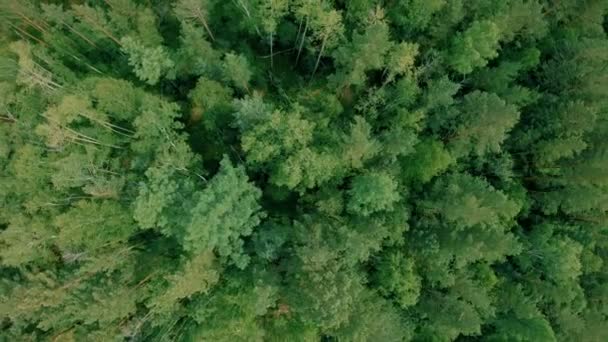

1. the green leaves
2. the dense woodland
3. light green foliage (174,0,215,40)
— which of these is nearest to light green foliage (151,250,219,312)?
the dense woodland

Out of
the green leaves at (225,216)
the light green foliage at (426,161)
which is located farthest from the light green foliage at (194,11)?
the light green foliage at (426,161)

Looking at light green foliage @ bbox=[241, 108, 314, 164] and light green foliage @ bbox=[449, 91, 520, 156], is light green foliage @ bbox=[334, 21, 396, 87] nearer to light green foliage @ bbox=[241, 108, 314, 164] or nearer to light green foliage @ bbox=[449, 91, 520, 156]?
light green foliage @ bbox=[241, 108, 314, 164]

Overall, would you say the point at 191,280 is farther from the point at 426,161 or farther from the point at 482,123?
the point at 482,123

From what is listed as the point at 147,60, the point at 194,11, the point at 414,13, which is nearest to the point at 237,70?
the point at 194,11

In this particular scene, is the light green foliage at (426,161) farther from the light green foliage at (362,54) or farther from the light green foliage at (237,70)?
the light green foliage at (237,70)

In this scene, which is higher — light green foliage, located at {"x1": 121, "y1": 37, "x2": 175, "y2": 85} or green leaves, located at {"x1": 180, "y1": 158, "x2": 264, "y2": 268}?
light green foliage, located at {"x1": 121, "y1": 37, "x2": 175, "y2": 85}
